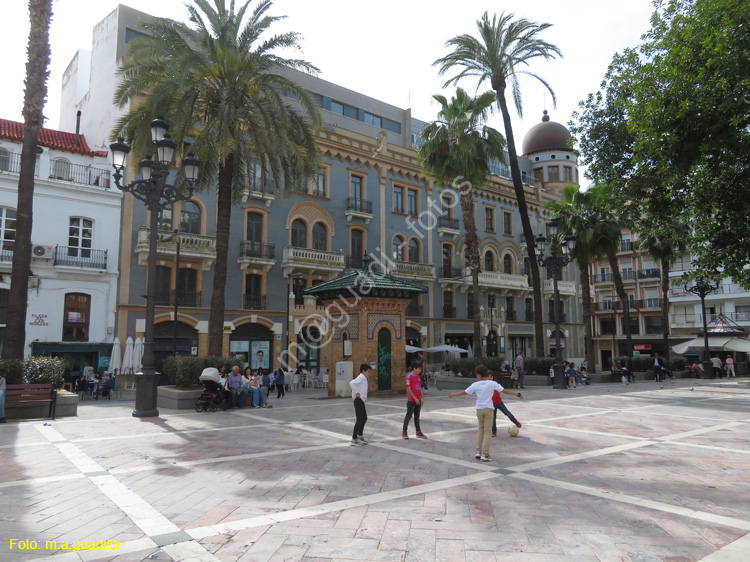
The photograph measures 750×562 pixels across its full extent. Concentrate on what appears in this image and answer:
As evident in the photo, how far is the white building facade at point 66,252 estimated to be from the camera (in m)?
23.0

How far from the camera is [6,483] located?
6.38 metres

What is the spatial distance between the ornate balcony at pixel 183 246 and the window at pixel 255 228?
112 inches

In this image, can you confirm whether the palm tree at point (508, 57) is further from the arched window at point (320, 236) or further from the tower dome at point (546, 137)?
the tower dome at point (546, 137)

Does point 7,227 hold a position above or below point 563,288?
above

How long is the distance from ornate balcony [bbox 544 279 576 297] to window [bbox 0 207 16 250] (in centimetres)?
3802

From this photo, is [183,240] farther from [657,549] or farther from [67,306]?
[657,549]

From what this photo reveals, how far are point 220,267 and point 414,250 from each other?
72.7ft

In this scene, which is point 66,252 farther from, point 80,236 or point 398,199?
point 398,199

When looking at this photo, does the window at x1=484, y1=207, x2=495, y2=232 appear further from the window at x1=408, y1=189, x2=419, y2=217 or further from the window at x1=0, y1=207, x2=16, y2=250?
the window at x1=0, y1=207, x2=16, y2=250

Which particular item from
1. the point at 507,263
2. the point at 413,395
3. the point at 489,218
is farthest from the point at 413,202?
the point at 413,395

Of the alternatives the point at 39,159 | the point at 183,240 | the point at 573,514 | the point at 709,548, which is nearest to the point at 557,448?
the point at 573,514

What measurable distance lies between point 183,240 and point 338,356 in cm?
1185

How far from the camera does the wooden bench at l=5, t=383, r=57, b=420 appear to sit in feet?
40.5

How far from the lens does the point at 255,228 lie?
29969 mm
